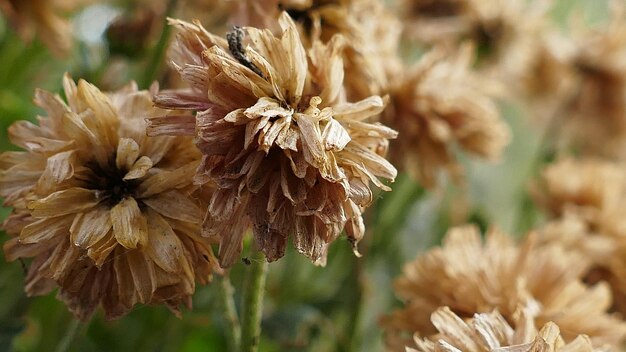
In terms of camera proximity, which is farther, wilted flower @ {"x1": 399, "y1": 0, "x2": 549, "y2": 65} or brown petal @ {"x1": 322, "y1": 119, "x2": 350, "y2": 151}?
wilted flower @ {"x1": 399, "y1": 0, "x2": 549, "y2": 65}

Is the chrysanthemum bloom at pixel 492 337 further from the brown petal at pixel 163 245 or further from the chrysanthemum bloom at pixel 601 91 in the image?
the chrysanthemum bloom at pixel 601 91

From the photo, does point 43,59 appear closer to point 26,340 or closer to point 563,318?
point 26,340

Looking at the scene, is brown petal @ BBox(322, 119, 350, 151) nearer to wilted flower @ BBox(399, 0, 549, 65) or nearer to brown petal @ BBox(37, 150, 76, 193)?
brown petal @ BBox(37, 150, 76, 193)

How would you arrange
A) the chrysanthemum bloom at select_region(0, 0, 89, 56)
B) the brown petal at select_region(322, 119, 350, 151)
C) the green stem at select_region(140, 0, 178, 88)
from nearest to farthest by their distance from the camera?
the brown petal at select_region(322, 119, 350, 151) → the green stem at select_region(140, 0, 178, 88) → the chrysanthemum bloom at select_region(0, 0, 89, 56)

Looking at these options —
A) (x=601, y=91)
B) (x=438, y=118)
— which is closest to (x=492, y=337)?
(x=438, y=118)

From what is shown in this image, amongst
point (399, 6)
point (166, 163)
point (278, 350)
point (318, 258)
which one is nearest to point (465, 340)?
point (318, 258)

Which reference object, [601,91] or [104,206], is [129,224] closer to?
[104,206]

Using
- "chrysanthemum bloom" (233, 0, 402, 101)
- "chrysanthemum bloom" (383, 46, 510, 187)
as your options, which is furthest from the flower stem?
"chrysanthemum bloom" (383, 46, 510, 187)
